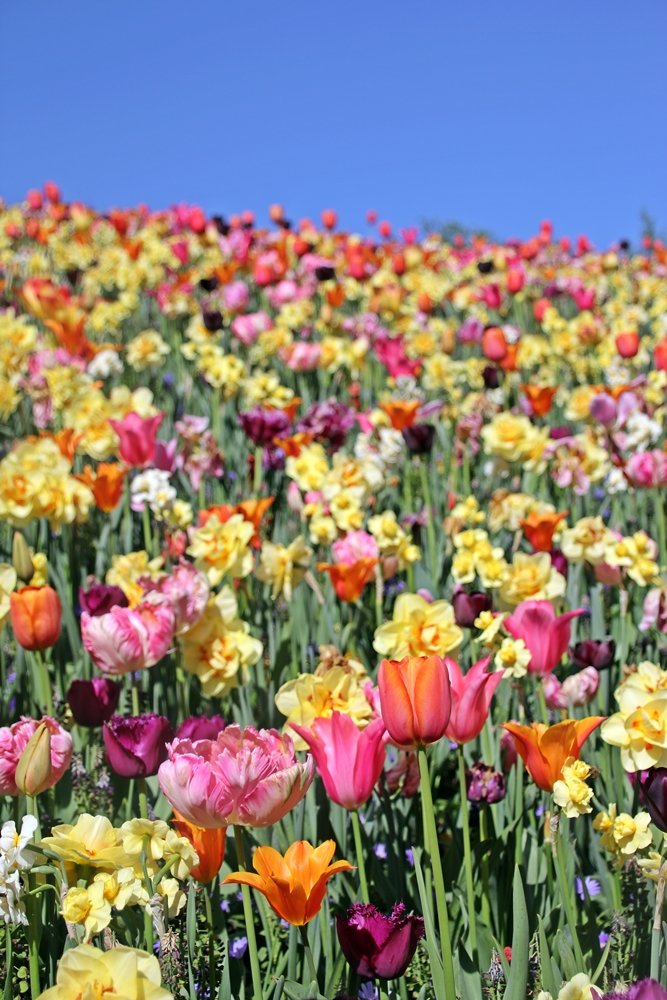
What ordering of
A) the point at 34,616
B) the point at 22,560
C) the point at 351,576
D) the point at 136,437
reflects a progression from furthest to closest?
the point at 136,437 → the point at 351,576 → the point at 22,560 → the point at 34,616

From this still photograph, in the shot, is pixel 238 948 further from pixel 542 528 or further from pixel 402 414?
pixel 402 414

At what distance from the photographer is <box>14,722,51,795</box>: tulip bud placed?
4.80 ft

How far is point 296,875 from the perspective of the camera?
1.30 meters

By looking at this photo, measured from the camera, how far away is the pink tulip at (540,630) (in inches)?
79.4

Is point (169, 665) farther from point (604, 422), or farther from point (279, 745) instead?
point (604, 422)

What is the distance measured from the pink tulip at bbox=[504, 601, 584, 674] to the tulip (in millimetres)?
683

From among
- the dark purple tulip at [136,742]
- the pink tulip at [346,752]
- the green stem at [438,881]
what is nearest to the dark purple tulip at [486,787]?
the pink tulip at [346,752]

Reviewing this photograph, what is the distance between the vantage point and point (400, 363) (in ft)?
18.6

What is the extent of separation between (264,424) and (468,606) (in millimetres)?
1768

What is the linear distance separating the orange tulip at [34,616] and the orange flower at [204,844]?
734 mm

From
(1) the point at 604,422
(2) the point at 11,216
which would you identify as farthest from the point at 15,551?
(2) the point at 11,216

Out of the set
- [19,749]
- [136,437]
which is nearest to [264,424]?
[136,437]

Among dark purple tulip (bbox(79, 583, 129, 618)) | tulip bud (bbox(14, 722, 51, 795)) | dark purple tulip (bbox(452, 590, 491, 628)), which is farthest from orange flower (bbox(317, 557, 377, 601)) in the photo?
tulip bud (bbox(14, 722, 51, 795))

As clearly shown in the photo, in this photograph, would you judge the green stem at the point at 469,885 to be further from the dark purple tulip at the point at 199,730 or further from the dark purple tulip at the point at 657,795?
the dark purple tulip at the point at 199,730
